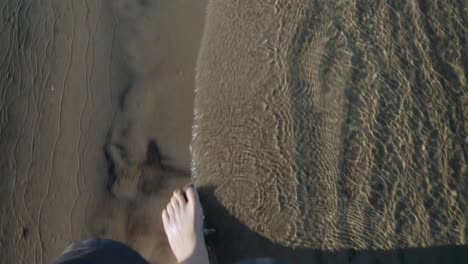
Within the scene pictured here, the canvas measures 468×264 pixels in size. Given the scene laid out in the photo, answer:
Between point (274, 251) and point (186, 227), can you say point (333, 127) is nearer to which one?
point (274, 251)

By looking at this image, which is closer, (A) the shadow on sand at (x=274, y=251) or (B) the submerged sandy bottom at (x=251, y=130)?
(A) the shadow on sand at (x=274, y=251)

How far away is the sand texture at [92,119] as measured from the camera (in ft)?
9.50

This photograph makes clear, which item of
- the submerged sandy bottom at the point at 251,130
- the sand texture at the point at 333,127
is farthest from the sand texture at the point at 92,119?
the sand texture at the point at 333,127

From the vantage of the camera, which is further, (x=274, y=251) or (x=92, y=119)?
(x=92, y=119)

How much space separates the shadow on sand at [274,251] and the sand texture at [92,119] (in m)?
0.32

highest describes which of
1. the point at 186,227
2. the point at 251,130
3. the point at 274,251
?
the point at 251,130

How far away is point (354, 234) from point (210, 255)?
0.90 meters

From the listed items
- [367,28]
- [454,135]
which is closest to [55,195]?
[367,28]

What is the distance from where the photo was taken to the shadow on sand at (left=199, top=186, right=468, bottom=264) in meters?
2.62

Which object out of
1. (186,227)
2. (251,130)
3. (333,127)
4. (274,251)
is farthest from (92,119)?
(333,127)

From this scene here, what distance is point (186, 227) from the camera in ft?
9.37

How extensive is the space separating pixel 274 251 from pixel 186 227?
0.57 metres

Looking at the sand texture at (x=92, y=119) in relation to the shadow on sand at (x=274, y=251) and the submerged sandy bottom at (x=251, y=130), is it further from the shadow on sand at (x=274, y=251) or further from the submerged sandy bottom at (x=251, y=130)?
the shadow on sand at (x=274, y=251)

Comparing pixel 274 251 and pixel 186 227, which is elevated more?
pixel 186 227
